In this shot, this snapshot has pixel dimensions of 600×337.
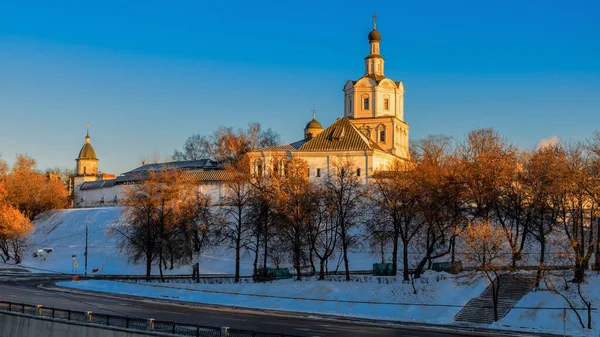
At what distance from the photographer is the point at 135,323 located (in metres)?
32.8

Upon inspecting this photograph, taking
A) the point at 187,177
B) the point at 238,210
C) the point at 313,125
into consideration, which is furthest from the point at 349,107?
the point at 238,210

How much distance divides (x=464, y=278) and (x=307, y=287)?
993cm

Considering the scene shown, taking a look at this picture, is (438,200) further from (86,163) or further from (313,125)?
(86,163)

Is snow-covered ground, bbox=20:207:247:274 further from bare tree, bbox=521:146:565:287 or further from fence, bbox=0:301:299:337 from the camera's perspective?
fence, bbox=0:301:299:337

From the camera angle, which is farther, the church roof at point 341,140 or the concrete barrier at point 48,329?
the church roof at point 341,140

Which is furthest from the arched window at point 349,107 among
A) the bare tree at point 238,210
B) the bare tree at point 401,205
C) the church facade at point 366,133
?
the bare tree at point 401,205

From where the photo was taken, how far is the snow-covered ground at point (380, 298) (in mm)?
37156

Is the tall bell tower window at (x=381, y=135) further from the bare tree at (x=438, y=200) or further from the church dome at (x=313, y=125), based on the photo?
the bare tree at (x=438, y=200)

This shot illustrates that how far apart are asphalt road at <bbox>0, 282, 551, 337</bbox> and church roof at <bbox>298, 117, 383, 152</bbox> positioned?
40.8 meters

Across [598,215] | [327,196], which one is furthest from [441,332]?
[327,196]

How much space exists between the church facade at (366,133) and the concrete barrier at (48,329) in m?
50.3

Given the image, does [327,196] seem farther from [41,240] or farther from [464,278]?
[41,240]

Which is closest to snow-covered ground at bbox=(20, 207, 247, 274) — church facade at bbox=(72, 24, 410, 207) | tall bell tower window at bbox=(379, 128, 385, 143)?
church facade at bbox=(72, 24, 410, 207)

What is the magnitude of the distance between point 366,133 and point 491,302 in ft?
181
